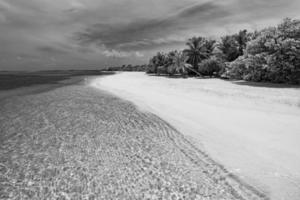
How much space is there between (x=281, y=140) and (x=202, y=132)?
Answer: 8.00 feet

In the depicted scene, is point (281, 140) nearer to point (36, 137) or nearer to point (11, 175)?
point (11, 175)

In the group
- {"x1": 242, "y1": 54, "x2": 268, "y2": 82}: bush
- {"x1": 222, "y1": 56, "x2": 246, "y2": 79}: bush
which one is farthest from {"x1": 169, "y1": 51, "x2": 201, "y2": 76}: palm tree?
{"x1": 242, "y1": 54, "x2": 268, "y2": 82}: bush

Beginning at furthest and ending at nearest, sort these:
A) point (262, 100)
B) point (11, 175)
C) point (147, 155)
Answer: point (262, 100), point (147, 155), point (11, 175)

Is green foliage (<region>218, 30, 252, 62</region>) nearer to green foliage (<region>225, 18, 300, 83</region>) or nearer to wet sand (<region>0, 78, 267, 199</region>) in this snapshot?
A: green foliage (<region>225, 18, 300, 83</region>)

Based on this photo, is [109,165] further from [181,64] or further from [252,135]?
[181,64]

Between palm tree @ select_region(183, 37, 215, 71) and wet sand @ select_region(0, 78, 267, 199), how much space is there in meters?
32.1

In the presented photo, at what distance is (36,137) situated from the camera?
6586 millimetres

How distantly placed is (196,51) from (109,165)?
35852mm

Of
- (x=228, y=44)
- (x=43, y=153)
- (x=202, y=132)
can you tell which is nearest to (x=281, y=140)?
(x=202, y=132)

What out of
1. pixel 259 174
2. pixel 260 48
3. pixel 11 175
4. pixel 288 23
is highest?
pixel 288 23

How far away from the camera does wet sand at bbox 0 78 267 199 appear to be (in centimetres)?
358

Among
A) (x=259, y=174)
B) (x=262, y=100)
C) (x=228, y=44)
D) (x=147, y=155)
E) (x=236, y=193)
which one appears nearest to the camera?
(x=236, y=193)

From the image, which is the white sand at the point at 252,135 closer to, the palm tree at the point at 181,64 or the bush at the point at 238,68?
the bush at the point at 238,68

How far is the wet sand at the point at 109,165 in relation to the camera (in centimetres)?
358
